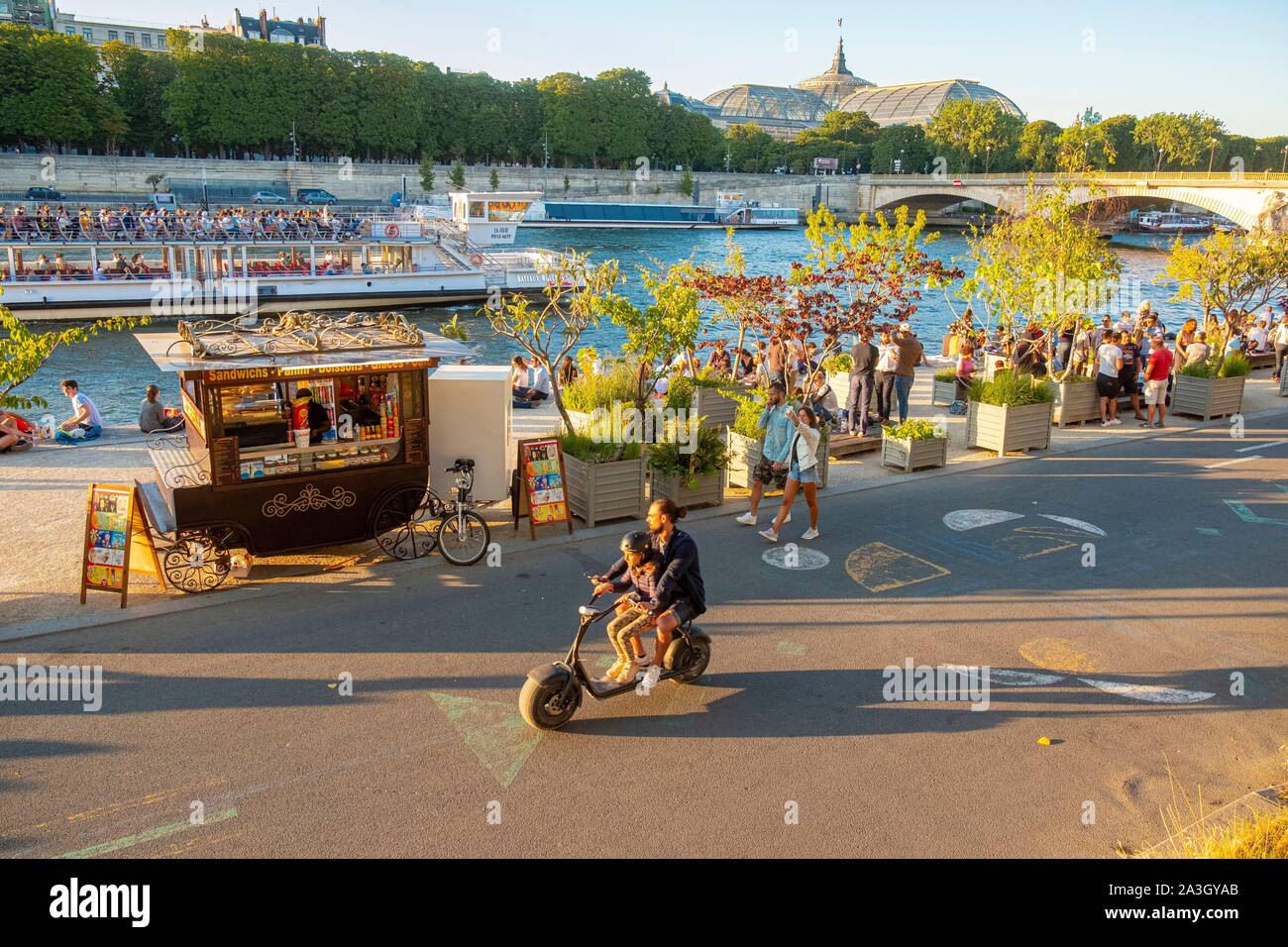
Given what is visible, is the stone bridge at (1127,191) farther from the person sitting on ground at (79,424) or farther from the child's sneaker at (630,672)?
the person sitting on ground at (79,424)

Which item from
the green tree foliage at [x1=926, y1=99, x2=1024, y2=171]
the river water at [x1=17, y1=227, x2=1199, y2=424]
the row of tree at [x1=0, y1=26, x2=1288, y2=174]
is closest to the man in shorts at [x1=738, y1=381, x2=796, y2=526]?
the river water at [x1=17, y1=227, x2=1199, y2=424]

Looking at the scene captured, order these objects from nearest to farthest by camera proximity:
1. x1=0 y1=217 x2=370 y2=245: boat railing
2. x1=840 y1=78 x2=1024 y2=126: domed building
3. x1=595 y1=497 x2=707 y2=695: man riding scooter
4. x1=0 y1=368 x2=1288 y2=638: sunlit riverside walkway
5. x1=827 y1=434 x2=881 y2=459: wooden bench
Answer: x1=595 y1=497 x2=707 y2=695: man riding scooter → x1=0 y1=368 x2=1288 y2=638: sunlit riverside walkway → x1=827 y1=434 x2=881 y2=459: wooden bench → x1=0 y1=217 x2=370 y2=245: boat railing → x1=840 y1=78 x2=1024 y2=126: domed building

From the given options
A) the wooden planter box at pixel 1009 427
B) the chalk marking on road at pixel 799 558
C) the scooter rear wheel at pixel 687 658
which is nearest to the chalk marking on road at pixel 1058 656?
the chalk marking on road at pixel 799 558

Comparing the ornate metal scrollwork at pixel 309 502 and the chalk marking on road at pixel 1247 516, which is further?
the chalk marking on road at pixel 1247 516

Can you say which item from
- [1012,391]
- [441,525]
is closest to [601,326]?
[1012,391]

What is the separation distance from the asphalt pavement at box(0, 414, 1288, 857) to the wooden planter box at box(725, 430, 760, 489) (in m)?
2.12

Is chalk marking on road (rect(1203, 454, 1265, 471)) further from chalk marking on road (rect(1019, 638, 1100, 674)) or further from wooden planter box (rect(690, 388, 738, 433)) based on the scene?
chalk marking on road (rect(1019, 638, 1100, 674))

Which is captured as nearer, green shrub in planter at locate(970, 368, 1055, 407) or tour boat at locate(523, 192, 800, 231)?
green shrub in planter at locate(970, 368, 1055, 407)

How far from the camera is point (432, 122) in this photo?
10906 centimetres

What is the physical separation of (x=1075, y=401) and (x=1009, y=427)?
322 centimetres

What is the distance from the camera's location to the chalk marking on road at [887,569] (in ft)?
33.6

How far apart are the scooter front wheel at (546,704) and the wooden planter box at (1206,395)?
15867mm

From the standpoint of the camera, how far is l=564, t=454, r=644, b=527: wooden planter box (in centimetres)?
1165

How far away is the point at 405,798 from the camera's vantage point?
6254mm
